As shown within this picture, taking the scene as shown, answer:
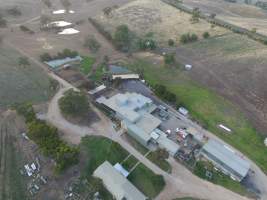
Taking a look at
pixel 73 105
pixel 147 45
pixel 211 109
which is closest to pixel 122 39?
pixel 147 45

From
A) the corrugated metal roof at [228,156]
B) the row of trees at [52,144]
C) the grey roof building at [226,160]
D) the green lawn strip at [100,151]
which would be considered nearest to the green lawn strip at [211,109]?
the corrugated metal roof at [228,156]

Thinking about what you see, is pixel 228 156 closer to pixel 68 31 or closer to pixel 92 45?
pixel 92 45

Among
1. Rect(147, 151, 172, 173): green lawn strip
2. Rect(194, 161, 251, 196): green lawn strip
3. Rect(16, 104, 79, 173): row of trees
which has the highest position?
Rect(16, 104, 79, 173): row of trees

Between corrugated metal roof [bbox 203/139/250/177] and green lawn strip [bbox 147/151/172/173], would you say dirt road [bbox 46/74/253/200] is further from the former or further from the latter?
corrugated metal roof [bbox 203/139/250/177]

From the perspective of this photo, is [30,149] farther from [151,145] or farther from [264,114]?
[264,114]

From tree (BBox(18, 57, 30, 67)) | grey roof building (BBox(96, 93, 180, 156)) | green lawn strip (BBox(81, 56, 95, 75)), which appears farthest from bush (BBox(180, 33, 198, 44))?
tree (BBox(18, 57, 30, 67))

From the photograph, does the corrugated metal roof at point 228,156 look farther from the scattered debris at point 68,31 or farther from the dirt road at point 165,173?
the scattered debris at point 68,31
